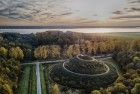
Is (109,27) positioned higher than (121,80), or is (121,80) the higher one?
(109,27)

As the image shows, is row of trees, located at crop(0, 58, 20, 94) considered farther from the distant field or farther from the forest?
the distant field

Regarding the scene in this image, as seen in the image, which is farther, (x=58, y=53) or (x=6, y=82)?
(x=58, y=53)

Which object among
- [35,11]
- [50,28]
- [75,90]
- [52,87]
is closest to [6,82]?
[52,87]

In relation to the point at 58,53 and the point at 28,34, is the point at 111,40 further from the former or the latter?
the point at 28,34

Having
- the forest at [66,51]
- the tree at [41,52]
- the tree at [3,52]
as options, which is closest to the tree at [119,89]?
the forest at [66,51]

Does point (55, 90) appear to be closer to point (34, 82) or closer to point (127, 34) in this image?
point (34, 82)
